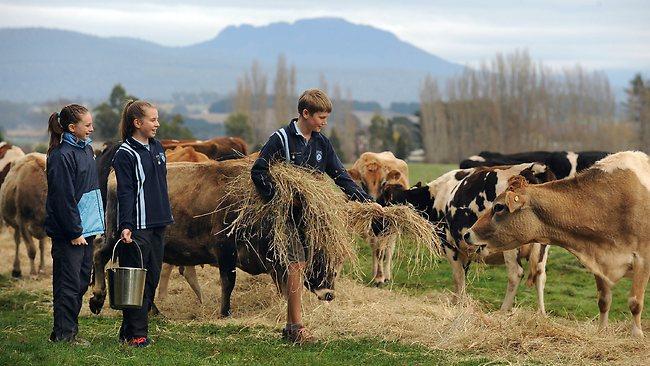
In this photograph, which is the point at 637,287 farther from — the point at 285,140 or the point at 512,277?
the point at 285,140

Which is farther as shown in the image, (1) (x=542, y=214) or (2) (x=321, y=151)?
(1) (x=542, y=214)

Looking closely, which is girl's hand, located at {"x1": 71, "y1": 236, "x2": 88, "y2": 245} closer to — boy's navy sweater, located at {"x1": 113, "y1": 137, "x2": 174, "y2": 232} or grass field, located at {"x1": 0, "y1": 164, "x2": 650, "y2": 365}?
boy's navy sweater, located at {"x1": 113, "y1": 137, "x2": 174, "y2": 232}

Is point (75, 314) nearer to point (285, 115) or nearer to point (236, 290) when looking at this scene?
point (236, 290)

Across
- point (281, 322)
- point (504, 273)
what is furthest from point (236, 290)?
point (504, 273)

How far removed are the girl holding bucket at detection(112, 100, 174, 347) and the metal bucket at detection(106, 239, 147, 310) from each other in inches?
11.1

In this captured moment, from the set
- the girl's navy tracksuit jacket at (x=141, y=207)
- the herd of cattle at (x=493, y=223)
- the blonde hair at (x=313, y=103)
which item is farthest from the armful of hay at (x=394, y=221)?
the girl's navy tracksuit jacket at (x=141, y=207)

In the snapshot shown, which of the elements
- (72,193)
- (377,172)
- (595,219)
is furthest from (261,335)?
(377,172)

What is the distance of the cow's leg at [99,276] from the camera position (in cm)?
1080

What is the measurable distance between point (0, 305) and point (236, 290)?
313 centimetres

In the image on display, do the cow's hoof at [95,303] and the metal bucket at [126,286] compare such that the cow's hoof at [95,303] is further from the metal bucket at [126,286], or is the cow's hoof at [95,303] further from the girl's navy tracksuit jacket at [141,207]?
the metal bucket at [126,286]

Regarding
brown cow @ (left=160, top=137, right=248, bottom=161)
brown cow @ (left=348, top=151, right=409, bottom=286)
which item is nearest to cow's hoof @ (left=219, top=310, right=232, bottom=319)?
brown cow @ (left=348, top=151, right=409, bottom=286)

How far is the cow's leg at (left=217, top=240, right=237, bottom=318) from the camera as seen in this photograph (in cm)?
1116

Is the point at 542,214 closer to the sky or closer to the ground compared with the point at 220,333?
closer to the sky

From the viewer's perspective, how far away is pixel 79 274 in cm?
913
